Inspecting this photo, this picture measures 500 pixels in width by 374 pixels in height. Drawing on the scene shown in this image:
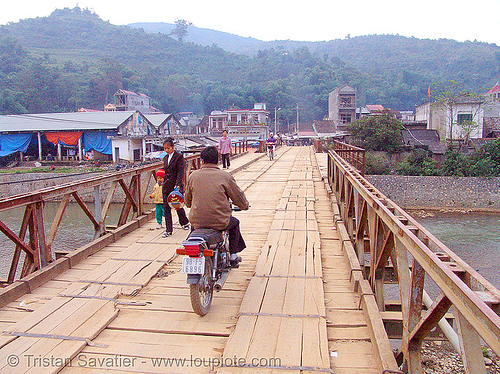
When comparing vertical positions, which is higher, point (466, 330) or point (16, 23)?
point (16, 23)

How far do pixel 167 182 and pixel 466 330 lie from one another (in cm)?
506

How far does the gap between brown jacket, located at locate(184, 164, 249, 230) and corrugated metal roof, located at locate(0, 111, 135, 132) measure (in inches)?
1329

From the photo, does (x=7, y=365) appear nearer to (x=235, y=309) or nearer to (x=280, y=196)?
(x=235, y=309)

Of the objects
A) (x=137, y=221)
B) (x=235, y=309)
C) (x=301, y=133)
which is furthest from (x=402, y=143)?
(x=235, y=309)

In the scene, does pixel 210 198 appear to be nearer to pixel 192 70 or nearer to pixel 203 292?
pixel 203 292

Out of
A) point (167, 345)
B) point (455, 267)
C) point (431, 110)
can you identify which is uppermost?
point (431, 110)

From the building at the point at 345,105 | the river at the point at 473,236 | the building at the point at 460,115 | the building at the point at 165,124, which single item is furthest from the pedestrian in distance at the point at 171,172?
the building at the point at 345,105

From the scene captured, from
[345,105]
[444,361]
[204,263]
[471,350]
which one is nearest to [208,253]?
[204,263]

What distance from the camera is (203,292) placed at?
12.5ft

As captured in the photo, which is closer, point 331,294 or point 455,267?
point 455,267

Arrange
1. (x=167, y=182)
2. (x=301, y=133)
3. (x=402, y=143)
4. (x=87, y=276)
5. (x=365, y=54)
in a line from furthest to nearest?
(x=365, y=54)
(x=301, y=133)
(x=402, y=143)
(x=167, y=182)
(x=87, y=276)

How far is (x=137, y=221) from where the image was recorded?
23.5 ft

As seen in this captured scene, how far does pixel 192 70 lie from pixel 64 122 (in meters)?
79.6

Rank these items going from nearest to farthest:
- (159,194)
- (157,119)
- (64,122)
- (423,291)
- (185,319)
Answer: (423,291) → (185,319) → (159,194) → (64,122) → (157,119)
